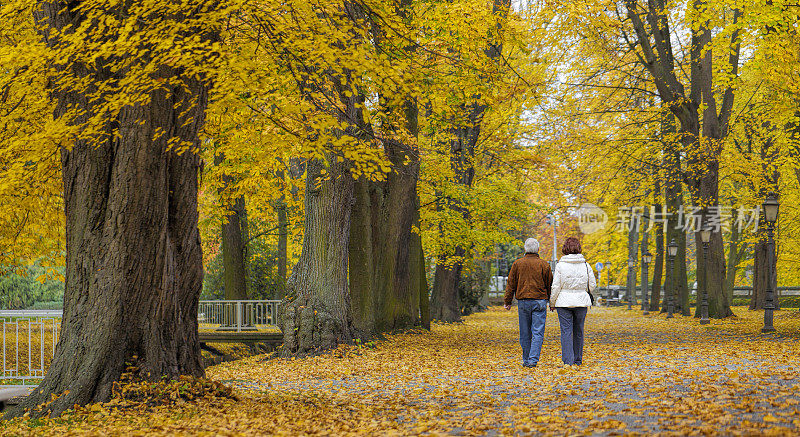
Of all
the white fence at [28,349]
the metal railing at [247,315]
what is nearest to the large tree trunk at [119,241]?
the white fence at [28,349]

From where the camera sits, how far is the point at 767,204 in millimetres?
18641

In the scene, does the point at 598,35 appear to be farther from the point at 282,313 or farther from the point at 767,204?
the point at 282,313

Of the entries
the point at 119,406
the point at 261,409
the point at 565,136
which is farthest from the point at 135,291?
the point at 565,136

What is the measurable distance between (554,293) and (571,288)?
24 cm

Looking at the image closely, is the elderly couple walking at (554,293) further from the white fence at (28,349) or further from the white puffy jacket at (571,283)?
the white fence at (28,349)

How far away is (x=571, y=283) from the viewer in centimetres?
1088

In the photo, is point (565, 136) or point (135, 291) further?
point (565, 136)

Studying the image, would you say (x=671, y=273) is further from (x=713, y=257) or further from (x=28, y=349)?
(x=28, y=349)

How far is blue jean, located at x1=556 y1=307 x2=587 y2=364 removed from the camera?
10.9 metres

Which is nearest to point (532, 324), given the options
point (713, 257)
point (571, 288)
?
point (571, 288)

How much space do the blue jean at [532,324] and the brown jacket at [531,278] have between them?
0.11m

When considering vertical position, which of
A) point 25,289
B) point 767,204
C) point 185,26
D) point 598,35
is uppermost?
point 598,35

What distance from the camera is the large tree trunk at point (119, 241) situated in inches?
314

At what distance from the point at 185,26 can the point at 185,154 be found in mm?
1411
